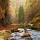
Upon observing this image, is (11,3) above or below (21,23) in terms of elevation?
above

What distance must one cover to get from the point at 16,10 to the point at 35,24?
0.28 metres

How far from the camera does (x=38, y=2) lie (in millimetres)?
1324

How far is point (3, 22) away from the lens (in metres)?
1.35

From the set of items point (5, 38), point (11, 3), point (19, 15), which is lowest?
point (5, 38)

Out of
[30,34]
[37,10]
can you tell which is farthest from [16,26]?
[37,10]

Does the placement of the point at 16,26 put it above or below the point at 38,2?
below

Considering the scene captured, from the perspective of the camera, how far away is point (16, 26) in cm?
132

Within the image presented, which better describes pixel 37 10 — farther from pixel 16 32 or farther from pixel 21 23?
pixel 16 32

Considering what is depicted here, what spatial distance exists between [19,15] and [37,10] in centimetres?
22

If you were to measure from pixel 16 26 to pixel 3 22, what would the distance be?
17 centimetres

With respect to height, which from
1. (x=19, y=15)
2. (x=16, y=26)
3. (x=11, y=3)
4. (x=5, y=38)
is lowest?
(x=5, y=38)

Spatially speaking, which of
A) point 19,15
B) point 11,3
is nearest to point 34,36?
point 19,15

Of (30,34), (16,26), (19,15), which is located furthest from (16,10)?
(30,34)

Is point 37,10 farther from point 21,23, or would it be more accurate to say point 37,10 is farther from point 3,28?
point 3,28
